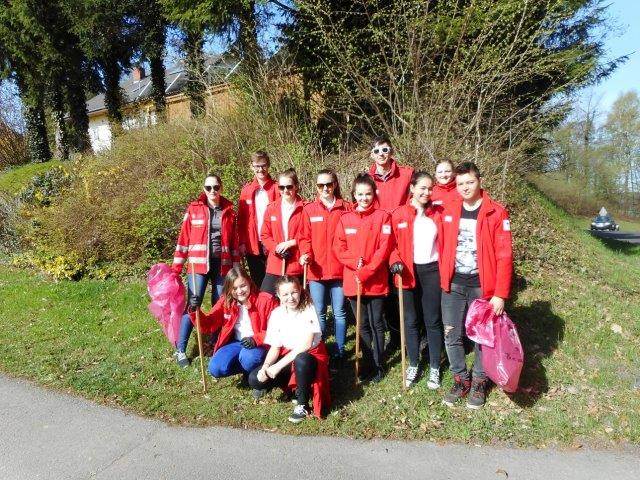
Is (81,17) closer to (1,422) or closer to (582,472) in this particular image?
(1,422)

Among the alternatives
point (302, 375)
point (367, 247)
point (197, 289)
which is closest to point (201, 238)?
point (197, 289)

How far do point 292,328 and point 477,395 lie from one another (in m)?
1.67

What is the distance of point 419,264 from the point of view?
14.7ft

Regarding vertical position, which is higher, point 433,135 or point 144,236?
point 433,135

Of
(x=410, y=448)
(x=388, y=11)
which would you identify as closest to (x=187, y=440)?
(x=410, y=448)

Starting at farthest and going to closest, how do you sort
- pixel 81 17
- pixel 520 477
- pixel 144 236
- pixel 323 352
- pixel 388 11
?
pixel 81 17 → pixel 388 11 → pixel 144 236 → pixel 323 352 → pixel 520 477

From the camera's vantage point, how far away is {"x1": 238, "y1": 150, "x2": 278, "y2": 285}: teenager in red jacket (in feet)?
17.9

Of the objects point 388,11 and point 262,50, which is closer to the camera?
point 388,11

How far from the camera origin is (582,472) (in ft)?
11.2

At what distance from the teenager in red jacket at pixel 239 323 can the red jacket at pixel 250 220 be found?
961 millimetres

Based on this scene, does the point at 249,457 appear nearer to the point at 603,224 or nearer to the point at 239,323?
the point at 239,323

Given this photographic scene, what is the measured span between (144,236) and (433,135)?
523 cm

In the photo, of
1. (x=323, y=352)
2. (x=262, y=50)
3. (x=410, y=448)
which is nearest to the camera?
(x=410, y=448)

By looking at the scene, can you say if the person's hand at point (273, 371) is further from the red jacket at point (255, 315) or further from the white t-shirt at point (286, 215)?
the white t-shirt at point (286, 215)
